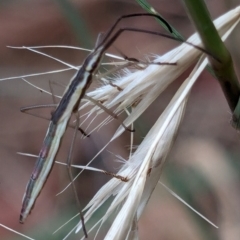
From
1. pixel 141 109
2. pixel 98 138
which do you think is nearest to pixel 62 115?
pixel 141 109

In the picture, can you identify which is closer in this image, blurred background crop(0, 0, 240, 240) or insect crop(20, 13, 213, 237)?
insect crop(20, 13, 213, 237)

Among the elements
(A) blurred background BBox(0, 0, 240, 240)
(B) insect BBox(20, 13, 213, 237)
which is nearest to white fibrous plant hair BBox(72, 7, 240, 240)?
(B) insect BBox(20, 13, 213, 237)

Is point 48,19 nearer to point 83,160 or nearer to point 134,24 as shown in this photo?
point 134,24

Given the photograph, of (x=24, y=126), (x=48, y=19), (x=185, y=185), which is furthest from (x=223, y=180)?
(x=48, y=19)

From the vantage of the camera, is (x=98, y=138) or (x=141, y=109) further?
(x=98, y=138)

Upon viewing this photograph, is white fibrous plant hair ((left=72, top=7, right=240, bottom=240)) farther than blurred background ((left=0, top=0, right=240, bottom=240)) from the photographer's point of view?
No

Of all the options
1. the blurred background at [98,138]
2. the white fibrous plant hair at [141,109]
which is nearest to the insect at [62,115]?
the white fibrous plant hair at [141,109]

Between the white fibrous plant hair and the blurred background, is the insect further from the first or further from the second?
the blurred background

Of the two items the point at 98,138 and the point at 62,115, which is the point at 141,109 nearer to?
the point at 62,115

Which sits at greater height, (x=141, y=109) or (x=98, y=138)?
(x=141, y=109)
